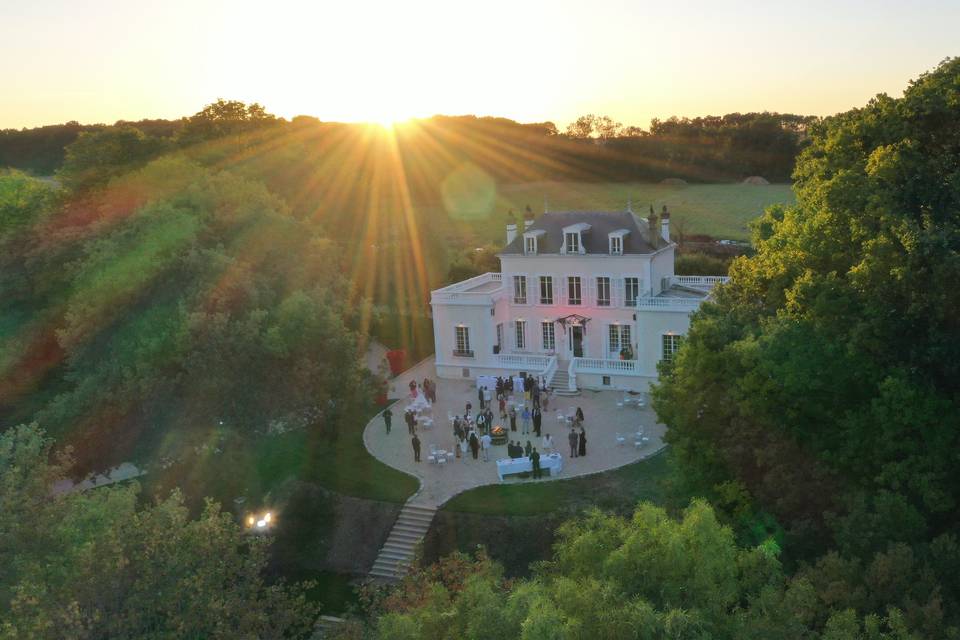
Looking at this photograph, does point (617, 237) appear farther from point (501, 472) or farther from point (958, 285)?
point (958, 285)

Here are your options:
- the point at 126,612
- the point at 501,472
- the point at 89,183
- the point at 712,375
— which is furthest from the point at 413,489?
the point at 89,183

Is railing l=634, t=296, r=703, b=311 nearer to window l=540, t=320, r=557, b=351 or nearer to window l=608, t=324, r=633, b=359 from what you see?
window l=608, t=324, r=633, b=359

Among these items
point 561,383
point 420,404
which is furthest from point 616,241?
point 420,404

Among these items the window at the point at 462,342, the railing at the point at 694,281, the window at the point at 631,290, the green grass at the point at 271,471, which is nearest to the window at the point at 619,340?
the window at the point at 631,290

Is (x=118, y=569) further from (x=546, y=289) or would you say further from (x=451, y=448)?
(x=546, y=289)

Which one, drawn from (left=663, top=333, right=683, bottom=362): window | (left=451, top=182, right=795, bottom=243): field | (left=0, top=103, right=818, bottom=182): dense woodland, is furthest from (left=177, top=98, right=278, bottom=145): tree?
(left=663, top=333, right=683, bottom=362): window

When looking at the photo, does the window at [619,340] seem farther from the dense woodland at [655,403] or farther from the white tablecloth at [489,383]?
the dense woodland at [655,403]

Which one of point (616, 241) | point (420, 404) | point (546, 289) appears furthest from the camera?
point (546, 289)
